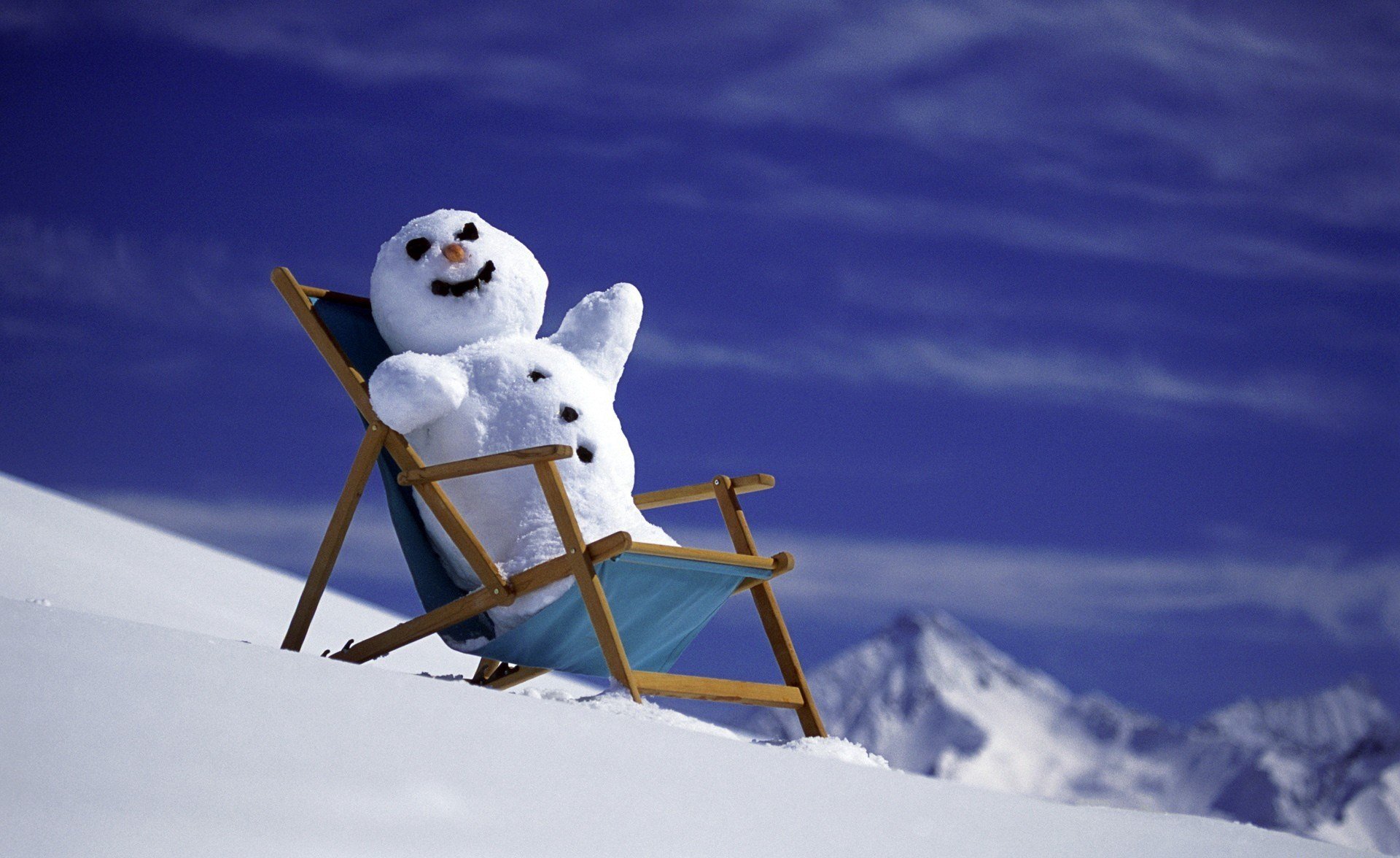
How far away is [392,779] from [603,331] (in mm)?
2247

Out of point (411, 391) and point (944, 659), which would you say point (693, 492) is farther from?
point (944, 659)

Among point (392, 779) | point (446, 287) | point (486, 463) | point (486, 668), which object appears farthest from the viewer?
point (486, 668)

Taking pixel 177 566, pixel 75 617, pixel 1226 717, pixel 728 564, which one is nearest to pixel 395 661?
pixel 177 566

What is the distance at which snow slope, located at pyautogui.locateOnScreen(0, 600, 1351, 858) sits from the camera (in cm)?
227

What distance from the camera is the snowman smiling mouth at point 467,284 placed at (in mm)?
4266

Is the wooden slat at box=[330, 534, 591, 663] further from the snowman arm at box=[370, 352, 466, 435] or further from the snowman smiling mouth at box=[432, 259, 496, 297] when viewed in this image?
the snowman smiling mouth at box=[432, 259, 496, 297]

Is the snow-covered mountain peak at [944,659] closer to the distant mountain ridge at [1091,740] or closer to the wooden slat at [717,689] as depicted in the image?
the distant mountain ridge at [1091,740]

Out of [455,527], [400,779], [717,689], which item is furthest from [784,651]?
[400,779]

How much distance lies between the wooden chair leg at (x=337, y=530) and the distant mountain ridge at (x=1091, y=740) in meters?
91.0

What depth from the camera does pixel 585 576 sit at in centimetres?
363

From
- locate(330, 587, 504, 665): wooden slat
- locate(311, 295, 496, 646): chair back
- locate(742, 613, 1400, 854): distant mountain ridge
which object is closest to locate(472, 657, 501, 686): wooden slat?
locate(311, 295, 496, 646): chair back

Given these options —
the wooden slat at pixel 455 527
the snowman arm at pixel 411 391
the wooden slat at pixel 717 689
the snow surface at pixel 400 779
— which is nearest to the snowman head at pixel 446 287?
the snowman arm at pixel 411 391

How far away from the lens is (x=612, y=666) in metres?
3.59

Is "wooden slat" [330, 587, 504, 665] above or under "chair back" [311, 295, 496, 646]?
under
